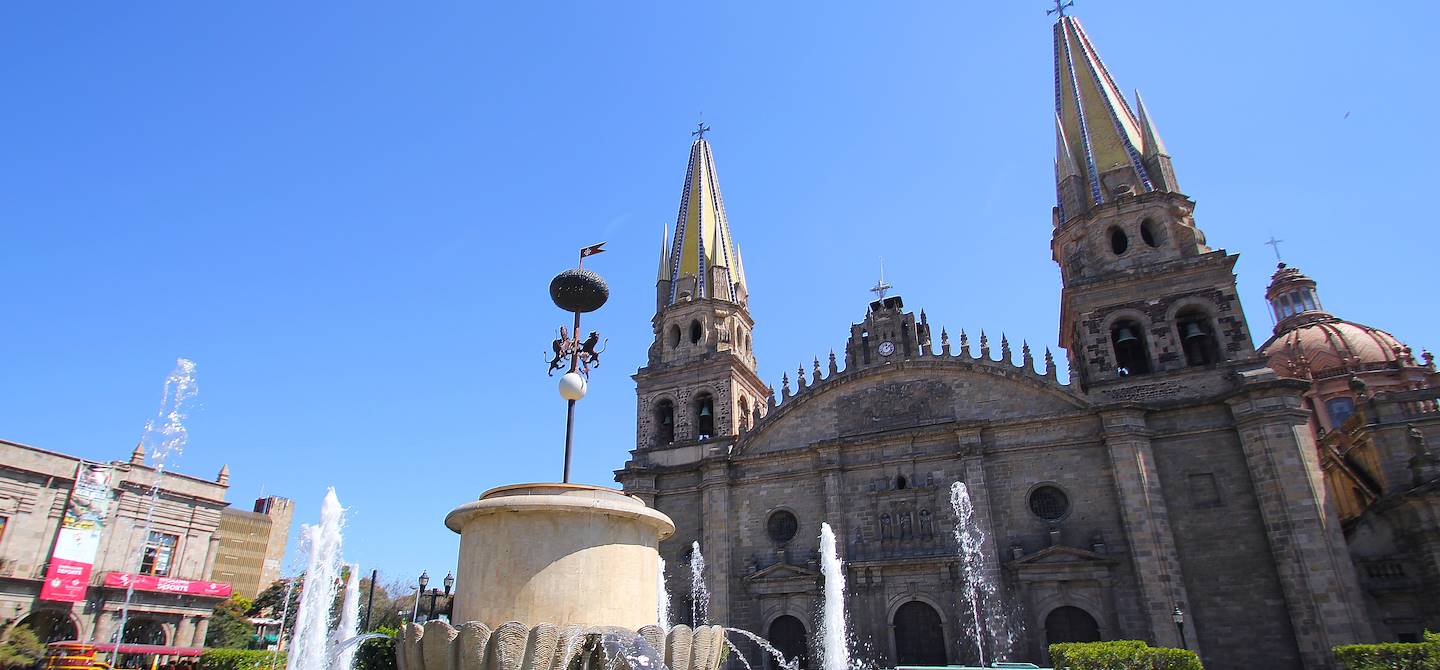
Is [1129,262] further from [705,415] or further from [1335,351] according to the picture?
[1335,351]

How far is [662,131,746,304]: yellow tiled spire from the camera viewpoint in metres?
32.4

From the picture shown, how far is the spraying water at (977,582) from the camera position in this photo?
2138 cm

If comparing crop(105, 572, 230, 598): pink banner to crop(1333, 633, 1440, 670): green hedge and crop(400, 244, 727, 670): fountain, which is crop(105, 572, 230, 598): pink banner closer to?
crop(400, 244, 727, 670): fountain

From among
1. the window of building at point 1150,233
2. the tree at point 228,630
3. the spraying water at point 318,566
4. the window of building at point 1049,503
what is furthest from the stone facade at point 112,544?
the window of building at point 1150,233

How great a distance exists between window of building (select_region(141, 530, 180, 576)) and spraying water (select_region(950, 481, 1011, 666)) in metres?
27.3

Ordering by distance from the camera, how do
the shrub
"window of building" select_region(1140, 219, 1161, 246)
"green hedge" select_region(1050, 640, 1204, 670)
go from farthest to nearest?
"window of building" select_region(1140, 219, 1161, 246) → "green hedge" select_region(1050, 640, 1204, 670) → the shrub

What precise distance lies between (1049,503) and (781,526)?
8421mm

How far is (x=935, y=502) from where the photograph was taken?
23.8 meters

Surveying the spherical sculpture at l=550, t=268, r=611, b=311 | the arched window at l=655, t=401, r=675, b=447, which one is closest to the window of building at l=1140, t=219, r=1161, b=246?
the arched window at l=655, t=401, r=675, b=447

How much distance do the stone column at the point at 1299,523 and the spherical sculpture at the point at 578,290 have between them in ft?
64.4

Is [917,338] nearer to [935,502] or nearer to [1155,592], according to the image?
[935,502]

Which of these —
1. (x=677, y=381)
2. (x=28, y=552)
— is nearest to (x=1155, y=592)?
(x=677, y=381)

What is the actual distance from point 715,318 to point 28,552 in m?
23.6

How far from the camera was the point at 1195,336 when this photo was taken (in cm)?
2361
